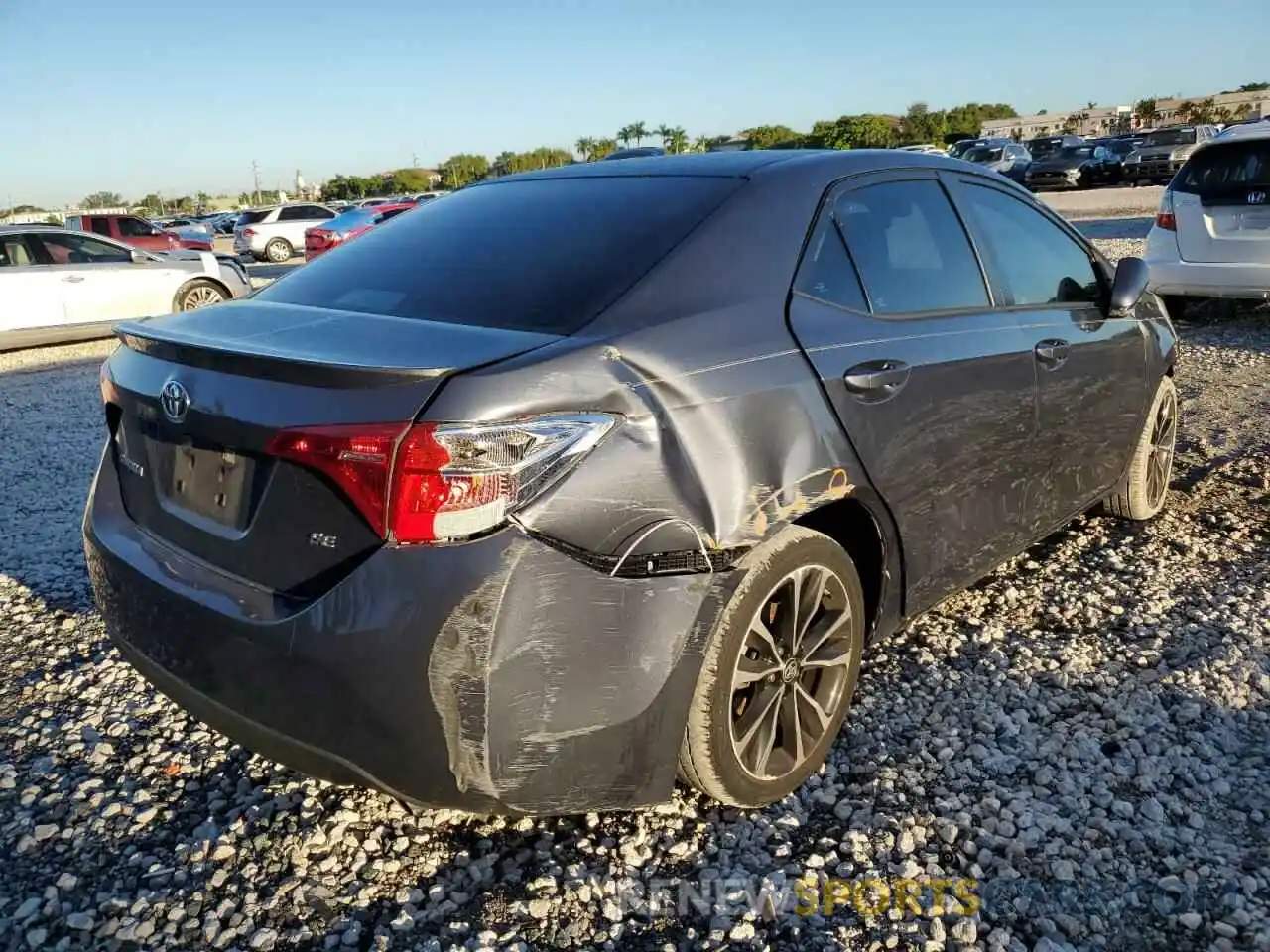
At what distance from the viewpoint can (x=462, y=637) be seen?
194 cm

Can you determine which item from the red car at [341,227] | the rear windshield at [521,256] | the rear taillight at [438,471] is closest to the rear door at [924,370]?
the rear windshield at [521,256]

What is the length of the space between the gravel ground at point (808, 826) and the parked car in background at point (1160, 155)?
32.5 metres

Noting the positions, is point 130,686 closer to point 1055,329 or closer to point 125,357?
point 125,357

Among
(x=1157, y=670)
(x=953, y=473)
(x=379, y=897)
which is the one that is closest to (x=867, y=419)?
(x=953, y=473)

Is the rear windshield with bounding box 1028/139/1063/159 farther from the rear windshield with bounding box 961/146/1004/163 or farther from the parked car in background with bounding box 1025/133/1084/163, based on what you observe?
the rear windshield with bounding box 961/146/1004/163

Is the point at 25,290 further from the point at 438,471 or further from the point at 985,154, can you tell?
the point at 985,154

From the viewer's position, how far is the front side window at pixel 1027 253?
11.3 ft

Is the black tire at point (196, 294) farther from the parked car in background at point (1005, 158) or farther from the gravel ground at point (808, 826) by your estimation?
the parked car in background at point (1005, 158)

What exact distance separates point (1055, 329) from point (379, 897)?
9.38 ft

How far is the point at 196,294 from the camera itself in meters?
12.8

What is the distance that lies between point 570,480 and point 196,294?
488 inches

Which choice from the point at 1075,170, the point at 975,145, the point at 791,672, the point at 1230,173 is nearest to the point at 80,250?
the point at 791,672

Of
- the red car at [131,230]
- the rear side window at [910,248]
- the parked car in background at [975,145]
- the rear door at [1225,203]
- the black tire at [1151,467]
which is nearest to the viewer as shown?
the rear side window at [910,248]

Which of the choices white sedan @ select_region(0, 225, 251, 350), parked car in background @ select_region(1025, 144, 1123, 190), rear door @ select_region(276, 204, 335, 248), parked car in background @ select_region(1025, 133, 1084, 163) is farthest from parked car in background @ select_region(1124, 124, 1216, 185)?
white sedan @ select_region(0, 225, 251, 350)
